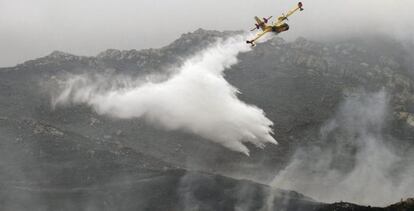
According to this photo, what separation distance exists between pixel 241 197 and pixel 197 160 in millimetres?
50655

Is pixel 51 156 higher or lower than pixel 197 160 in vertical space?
lower

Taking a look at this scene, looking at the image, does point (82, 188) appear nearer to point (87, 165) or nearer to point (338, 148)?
point (87, 165)

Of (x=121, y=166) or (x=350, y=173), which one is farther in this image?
(x=350, y=173)

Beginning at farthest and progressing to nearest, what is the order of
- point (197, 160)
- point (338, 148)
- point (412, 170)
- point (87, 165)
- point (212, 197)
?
1. point (338, 148)
2. point (412, 170)
3. point (197, 160)
4. point (87, 165)
5. point (212, 197)

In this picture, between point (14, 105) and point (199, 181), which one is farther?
point (14, 105)

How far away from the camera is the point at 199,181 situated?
124m

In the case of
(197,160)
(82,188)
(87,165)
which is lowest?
(82,188)

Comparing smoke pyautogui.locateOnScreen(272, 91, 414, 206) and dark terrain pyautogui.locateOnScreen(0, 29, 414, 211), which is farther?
smoke pyautogui.locateOnScreen(272, 91, 414, 206)

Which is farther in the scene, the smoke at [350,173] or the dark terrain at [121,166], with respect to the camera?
the smoke at [350,173]

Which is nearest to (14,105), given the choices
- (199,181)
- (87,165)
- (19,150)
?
(19,150)

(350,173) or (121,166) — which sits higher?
(350,173)

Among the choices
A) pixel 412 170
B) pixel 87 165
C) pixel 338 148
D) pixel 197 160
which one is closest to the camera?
pixel 87 165

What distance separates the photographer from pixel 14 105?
183750mm

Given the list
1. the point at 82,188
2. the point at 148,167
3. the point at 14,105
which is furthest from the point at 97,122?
the point at 82,188
